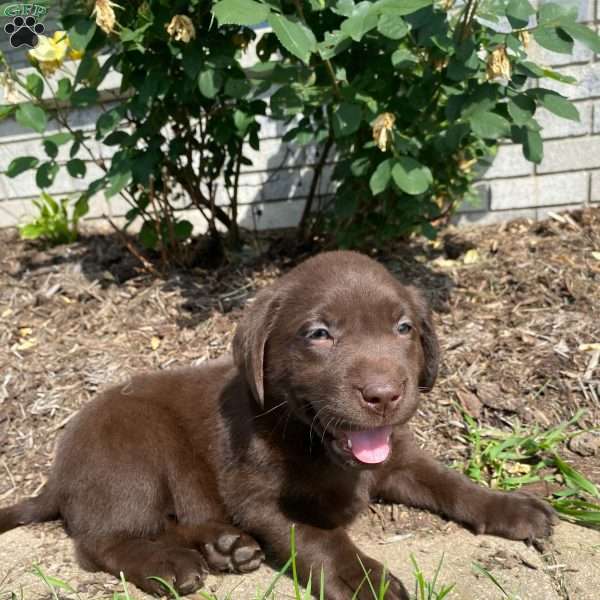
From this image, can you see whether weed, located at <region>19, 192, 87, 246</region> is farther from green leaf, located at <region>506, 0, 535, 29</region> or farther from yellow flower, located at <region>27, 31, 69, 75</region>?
green leaf, located at <region>506, 0, 535, 29</region>

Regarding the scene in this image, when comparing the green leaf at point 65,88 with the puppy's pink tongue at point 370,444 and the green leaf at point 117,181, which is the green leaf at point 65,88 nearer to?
the green leaf at point 117,181

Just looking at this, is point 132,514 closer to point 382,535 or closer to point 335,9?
point 382,535

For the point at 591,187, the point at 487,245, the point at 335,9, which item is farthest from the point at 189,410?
the point at 591,187

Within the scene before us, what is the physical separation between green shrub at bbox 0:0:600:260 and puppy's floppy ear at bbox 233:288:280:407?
94 cm

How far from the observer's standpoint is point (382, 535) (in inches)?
109

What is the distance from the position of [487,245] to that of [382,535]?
2661 millimetres

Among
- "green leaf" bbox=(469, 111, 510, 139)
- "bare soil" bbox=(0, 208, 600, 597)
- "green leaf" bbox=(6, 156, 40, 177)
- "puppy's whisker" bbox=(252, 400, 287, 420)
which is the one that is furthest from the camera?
"green leaf" bbox=(6, 156, 40, 177)

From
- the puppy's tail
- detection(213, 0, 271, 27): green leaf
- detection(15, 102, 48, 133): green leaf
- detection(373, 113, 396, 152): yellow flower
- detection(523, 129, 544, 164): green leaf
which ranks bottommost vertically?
the puppy's tail

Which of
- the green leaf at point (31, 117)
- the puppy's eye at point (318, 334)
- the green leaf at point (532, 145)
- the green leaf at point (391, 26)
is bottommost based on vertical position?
the puppy's eye at point (318, 334)

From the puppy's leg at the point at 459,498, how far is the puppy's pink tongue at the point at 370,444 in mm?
511

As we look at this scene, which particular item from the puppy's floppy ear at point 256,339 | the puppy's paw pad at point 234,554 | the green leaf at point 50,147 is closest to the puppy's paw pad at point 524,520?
the puppy's paw pad at point 234,554

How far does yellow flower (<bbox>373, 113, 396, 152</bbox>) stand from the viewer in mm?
3092

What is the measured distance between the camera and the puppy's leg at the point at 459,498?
8.44 feet

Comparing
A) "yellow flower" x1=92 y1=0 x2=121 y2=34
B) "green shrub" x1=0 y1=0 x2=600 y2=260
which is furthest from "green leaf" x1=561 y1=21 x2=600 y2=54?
"yellow flower" x1=92 y1=0 x2=121 y2=34
